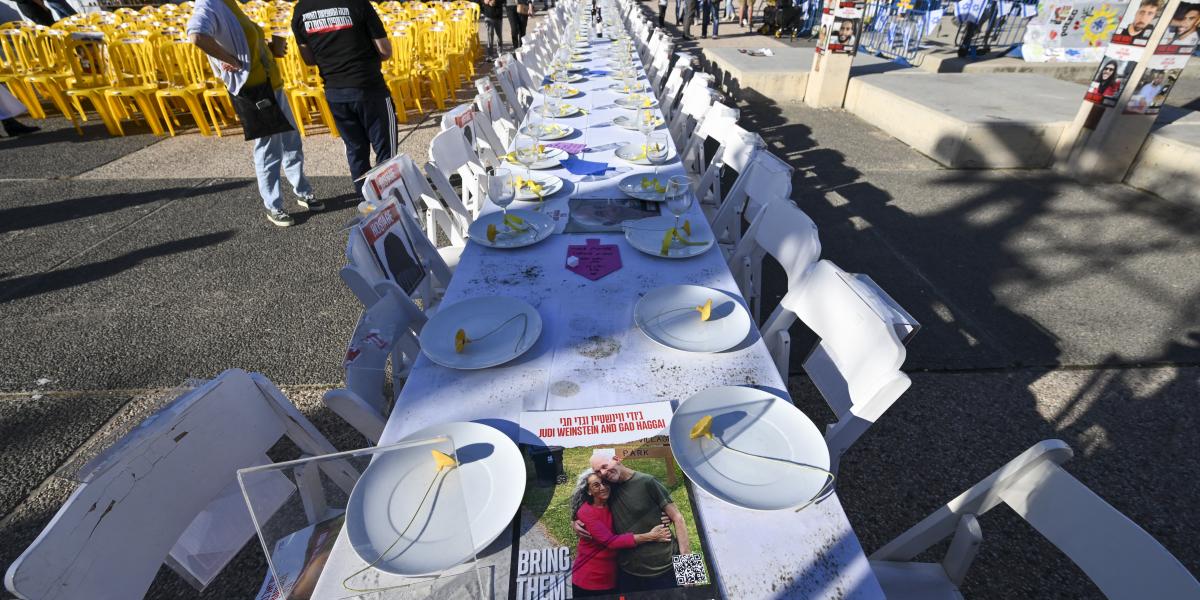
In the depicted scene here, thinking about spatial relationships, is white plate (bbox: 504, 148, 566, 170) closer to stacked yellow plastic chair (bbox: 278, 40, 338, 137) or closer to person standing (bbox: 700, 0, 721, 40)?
stacked yellow plastic chair (bbox: 278, 40, 338, 137)

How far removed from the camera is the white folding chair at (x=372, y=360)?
149cm

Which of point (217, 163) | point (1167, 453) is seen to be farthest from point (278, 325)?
point (1167, 453)

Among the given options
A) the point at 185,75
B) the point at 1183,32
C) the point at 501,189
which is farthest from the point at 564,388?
the point at 185,75

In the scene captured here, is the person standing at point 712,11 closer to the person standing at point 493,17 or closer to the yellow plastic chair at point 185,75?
the person standing at point 493,17

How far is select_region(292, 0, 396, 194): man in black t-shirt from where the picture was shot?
3.80m

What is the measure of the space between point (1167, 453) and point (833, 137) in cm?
523

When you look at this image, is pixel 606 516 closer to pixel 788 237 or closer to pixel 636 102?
pixel 788 237

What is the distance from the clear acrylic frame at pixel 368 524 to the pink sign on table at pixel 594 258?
1.01m

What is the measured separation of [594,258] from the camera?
2.10m

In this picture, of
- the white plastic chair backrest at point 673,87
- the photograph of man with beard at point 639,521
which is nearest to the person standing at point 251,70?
the white plastic chair backrest at point 673,87

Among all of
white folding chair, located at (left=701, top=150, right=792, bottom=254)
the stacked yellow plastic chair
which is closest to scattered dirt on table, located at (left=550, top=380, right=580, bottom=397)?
white folding chair, located at (left=701, top=150, right=792, bottom=254)

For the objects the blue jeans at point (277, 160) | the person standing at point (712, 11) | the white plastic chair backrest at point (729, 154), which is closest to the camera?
the white plastic chair backrest at point (729, 154)

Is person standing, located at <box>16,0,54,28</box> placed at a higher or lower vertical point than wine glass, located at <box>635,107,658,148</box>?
higher

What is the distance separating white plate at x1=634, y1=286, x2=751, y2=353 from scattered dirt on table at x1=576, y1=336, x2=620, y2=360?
0.36 ft
